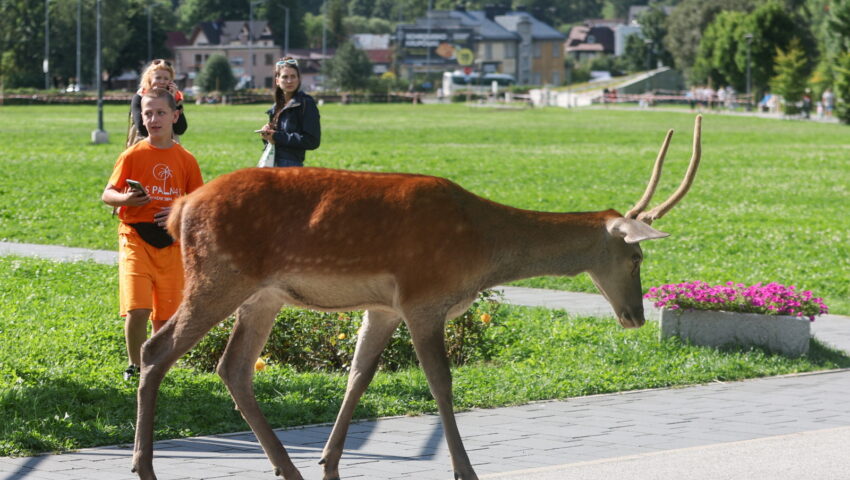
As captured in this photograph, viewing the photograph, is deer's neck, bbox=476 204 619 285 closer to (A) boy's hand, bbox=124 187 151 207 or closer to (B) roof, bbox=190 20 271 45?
(A) boy's hand, bbox=124 187 151 207

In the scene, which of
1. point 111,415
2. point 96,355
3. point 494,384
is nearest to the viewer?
point 111,415

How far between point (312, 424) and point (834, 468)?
2.99 metres

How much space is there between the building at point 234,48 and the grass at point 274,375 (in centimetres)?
17674

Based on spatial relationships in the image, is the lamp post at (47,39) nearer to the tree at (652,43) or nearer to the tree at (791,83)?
the tree at (791,83)

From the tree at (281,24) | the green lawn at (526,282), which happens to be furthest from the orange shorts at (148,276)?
the tree at (281,24)

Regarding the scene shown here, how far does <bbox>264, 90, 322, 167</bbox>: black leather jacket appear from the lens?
390 inches

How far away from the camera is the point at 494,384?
918 cm

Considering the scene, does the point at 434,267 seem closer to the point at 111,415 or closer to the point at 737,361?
the point at 111,415

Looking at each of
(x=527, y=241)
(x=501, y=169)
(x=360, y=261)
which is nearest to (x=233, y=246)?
(x=360, y=261)

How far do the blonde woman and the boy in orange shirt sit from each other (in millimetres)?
526

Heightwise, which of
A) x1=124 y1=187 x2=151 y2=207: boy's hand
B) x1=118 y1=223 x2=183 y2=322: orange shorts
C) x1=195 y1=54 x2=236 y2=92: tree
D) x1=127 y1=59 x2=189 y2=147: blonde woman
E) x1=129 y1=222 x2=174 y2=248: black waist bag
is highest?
x1=195 y1=54 x2=236 y2=92: tree

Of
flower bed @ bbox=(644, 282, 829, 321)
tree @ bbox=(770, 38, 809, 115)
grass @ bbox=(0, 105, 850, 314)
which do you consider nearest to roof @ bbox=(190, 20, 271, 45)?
tree @ bbox=(770, 38, 809, 115)

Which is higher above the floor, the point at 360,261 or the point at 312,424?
the point at 360,261

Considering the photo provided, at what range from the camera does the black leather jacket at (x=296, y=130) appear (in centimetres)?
991
